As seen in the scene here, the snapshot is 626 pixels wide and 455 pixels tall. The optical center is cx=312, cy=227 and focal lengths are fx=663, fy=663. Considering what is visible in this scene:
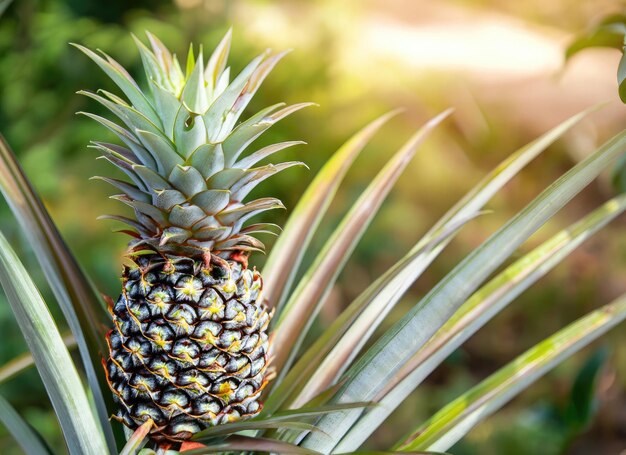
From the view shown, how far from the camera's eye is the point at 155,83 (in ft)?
1.91

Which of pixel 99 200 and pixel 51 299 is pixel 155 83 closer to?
pixel 51 299

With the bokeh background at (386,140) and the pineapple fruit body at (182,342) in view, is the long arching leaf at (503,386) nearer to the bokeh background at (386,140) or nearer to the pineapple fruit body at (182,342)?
the pineapple fruit body at (182,342)

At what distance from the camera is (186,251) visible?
624 millimetres

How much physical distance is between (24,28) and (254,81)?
5.46 ft

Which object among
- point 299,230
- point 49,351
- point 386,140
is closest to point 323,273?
point 299,230

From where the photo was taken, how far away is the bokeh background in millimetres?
1821

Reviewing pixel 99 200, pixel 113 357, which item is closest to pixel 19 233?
pixel 99 200

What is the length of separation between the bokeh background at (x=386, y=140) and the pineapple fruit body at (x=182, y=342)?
0.88 m

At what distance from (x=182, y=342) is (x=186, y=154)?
17 centimetres

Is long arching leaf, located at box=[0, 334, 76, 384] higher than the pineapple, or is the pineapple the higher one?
the pineapple

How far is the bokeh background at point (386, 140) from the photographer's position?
5.98ft

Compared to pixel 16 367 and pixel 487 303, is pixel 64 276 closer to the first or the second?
pixel 16 367

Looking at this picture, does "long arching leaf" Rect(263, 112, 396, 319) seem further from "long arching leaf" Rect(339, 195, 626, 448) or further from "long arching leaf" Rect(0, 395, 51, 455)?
"long arching leaf" Rect(0, 395, 51, 455)

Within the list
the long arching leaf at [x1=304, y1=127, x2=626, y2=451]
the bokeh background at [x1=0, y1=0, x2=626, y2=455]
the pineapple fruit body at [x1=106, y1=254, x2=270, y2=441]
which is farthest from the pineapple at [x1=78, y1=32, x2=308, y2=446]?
the bokeh background at [x1=0, y1=0, x2=626, y2=455]
